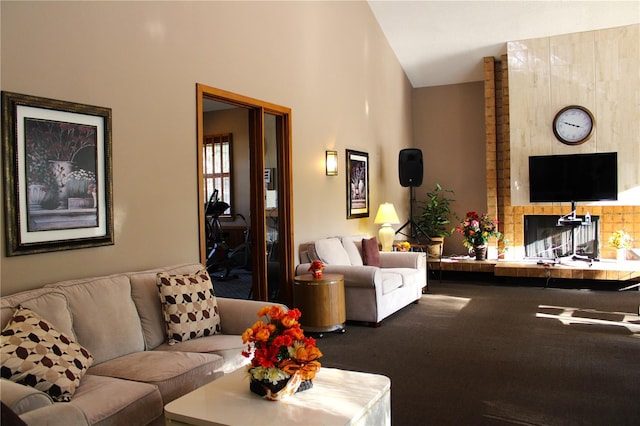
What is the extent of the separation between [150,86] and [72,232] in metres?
1.24

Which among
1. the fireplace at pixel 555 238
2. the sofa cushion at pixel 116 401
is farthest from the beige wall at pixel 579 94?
the sofa cushion at pixel 116 401

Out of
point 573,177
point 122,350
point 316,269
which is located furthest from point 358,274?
point 573,177

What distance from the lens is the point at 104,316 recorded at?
10.3 ft

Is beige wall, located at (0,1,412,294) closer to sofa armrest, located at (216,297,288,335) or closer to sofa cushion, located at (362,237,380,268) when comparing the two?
sofa cushion, located at (362,237,380,268)

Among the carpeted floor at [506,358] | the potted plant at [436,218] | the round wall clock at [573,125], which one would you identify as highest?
the round wall clock at [573,125]

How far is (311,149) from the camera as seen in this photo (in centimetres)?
623

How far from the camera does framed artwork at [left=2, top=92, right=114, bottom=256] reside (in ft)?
9.87

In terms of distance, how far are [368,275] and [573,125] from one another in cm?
450

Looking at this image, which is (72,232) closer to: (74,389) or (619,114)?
(74,389)

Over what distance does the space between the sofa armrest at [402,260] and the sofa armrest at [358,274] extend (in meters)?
1.42

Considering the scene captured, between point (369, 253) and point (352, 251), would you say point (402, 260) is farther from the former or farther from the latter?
point (352, 251)

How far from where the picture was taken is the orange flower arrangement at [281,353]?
94.1 inches

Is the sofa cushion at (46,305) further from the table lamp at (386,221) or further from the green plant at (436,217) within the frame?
the green plant at (436,217)

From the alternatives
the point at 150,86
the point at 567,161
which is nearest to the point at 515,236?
the point at 567,161
